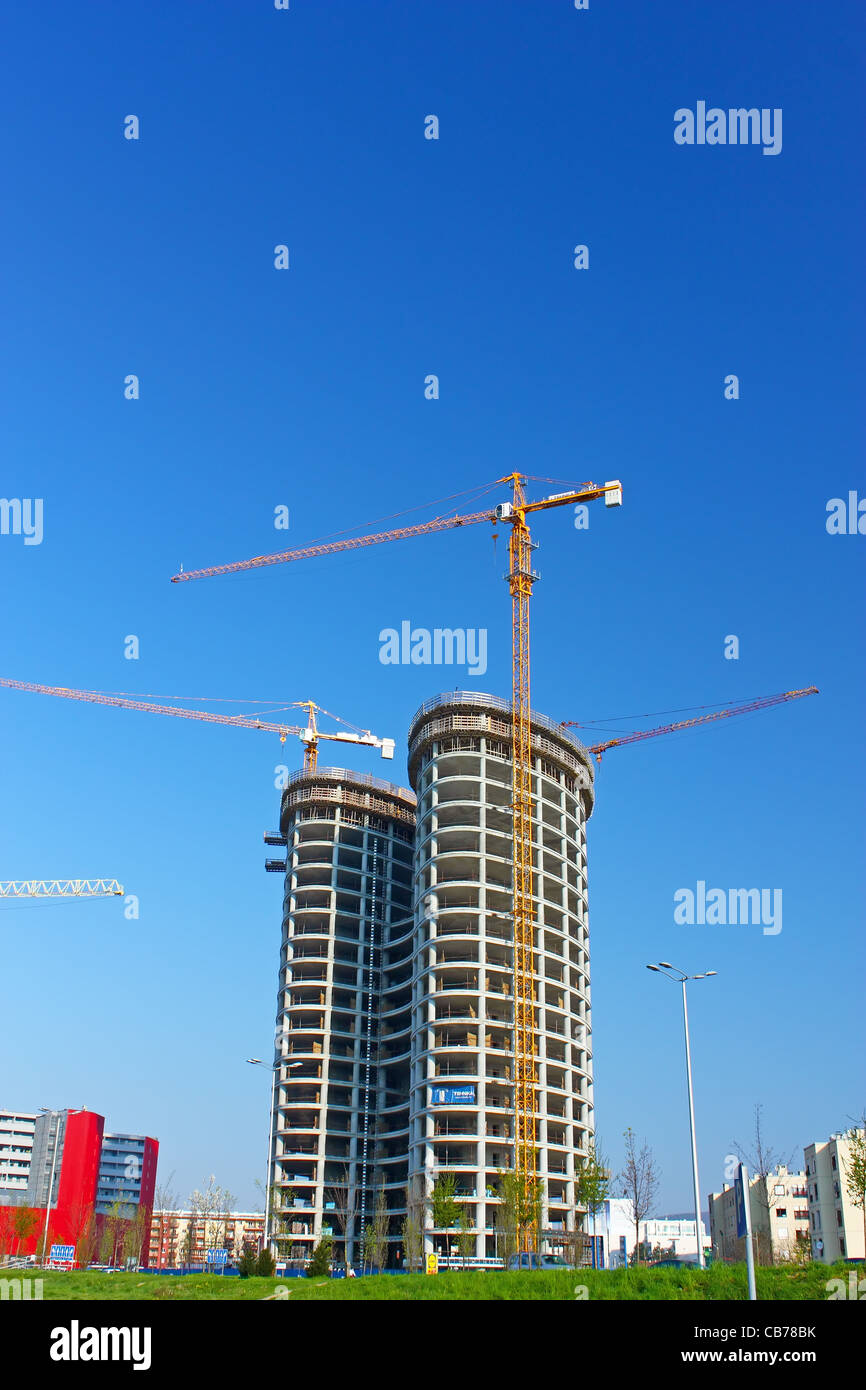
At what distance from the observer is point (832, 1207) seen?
108 m

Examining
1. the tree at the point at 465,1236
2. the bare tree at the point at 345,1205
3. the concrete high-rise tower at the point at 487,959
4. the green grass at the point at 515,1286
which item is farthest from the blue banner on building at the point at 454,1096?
the green grass at the point at 515,1286

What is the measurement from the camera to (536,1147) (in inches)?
3954

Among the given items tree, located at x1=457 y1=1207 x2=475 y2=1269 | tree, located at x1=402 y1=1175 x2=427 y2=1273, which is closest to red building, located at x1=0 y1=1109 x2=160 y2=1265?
tree, located at x1=402 y1=1175 x2=427 y2=1273

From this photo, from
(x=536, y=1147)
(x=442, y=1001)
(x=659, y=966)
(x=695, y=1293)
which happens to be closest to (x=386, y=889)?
(x=442, y=1001)

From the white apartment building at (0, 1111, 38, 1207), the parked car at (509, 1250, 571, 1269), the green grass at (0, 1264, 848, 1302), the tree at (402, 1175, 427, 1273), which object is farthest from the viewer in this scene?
the white apartment building at (0, 1111, 38, 1207)

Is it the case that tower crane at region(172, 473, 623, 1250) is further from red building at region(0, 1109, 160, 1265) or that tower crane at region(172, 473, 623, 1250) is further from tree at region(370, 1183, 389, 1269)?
red building at region(0, 1109, 160, 1265)

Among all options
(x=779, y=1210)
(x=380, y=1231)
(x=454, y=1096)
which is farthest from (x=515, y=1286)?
(x=779, y=1210)

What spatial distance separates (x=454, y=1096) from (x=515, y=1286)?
57241 mm

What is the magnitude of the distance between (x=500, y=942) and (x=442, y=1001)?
7633 millimetres

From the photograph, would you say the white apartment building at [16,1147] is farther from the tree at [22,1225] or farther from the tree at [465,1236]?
the tree at [465,1236]

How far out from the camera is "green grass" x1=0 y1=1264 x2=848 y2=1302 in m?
38.7

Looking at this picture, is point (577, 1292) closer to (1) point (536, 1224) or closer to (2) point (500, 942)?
(1) point (536, 1224)

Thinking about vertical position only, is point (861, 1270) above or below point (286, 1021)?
below

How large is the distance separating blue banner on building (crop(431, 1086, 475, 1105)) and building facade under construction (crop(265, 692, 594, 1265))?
186 millimetres
